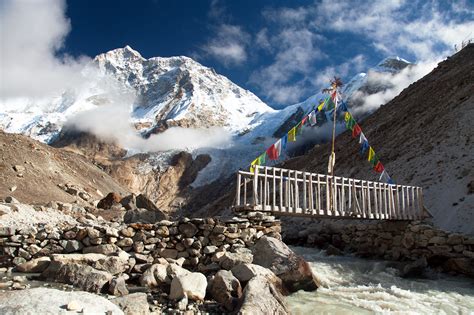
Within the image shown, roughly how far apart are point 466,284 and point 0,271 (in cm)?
1407

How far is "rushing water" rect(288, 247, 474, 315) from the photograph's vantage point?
8935 mm

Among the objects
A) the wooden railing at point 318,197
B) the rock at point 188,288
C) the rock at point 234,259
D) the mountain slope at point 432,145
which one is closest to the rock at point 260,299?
the rock at point 188,288

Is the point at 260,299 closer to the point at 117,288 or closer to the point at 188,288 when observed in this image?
the point at 188,288

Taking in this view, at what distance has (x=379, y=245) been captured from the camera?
60.3 feet

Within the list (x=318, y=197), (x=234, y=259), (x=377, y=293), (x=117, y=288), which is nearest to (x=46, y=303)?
(x=117, y=288)

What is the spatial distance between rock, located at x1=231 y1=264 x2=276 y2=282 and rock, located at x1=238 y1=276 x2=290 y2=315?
0.34m

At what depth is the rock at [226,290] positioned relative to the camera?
7359 millimetres

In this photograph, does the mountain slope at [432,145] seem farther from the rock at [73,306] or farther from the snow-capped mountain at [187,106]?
the snow-capped mountain at [187,106]

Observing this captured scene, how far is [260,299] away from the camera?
705cm

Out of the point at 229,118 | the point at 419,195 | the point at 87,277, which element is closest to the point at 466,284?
the point at 419,195

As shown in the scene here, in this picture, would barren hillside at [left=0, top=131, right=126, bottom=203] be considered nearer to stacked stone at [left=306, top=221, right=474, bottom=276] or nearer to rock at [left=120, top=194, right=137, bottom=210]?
rock at [left=120, top=194, right=137, bottom=210]

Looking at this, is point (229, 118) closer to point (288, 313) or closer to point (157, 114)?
point (157, 114)

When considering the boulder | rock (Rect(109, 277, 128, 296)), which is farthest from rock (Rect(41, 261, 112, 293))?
the boulder

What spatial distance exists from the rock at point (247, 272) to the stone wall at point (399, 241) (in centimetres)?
888
